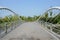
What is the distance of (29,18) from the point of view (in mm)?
113438

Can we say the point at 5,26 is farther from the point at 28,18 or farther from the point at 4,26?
the point at 28,18

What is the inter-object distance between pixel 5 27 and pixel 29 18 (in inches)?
3723

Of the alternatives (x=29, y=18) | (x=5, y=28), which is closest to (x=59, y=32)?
(x=5, y=28)

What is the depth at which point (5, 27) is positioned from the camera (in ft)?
62.0

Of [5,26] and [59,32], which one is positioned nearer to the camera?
[59,32]

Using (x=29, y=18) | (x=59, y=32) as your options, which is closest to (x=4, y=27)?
(x=59, y=32)

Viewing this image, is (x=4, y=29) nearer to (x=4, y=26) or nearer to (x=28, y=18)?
(x=4, y=26)

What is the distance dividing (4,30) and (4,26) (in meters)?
0.41

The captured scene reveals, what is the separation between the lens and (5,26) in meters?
18.8

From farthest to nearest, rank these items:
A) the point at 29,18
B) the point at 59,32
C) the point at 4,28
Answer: the point at 29,18 → the point at 4,28 → the point at 59,32

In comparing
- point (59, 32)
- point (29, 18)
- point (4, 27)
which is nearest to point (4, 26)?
point (4, 27)

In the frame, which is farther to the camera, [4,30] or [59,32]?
[4,30]


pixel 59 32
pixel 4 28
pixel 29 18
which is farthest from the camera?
pixel 29 18

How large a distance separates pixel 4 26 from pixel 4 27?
11 centimetres
